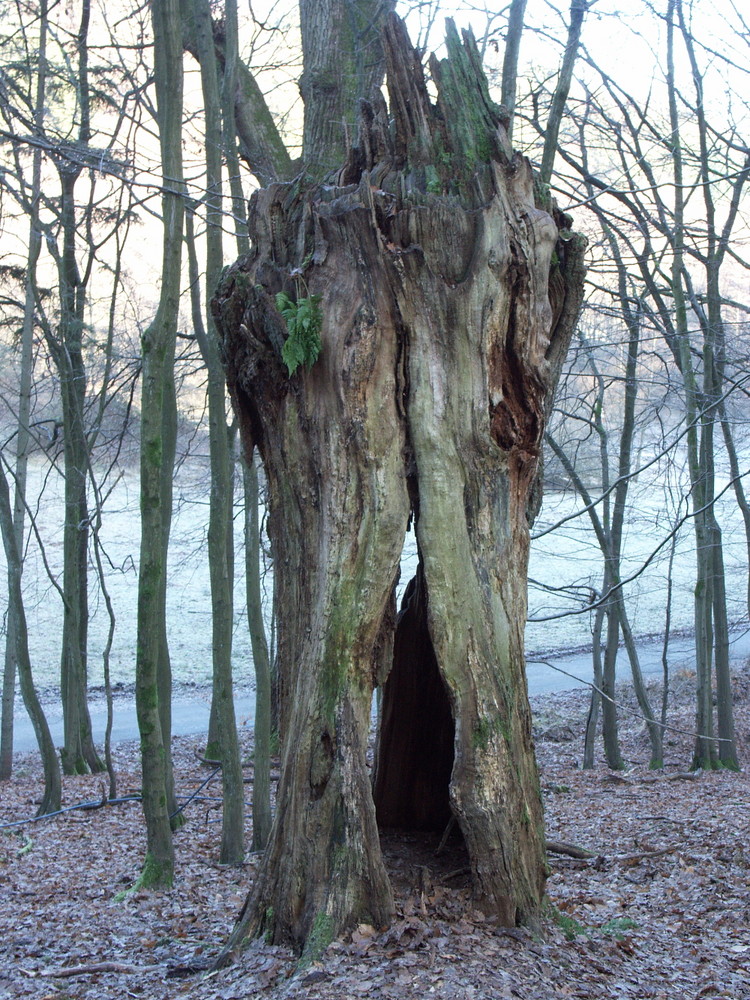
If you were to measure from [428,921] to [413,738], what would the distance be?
184cm

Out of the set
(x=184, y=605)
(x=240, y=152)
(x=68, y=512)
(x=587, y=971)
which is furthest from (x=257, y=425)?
(x=184, y=605)

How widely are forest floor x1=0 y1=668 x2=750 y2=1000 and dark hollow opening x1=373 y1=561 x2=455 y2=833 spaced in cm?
38

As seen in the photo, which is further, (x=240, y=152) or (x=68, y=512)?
(x=68, y=512)

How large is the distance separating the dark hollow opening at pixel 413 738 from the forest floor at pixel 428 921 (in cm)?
38

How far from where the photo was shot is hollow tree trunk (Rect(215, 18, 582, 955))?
394cm

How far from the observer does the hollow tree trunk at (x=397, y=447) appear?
3938 mm

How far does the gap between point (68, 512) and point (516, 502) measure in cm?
914

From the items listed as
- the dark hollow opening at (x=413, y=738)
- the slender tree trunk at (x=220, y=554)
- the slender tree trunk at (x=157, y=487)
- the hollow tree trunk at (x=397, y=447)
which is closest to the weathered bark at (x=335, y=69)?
the slender tree trunk at (x=220, y=554)

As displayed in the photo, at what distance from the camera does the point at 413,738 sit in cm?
562

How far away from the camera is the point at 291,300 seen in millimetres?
4516

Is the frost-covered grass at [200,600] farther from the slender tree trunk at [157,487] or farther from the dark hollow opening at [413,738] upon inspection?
the dark hollow opening at [413,738]

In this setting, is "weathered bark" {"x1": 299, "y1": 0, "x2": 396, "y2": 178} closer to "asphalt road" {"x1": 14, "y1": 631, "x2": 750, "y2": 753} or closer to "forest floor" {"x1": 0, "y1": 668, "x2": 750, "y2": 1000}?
"forest floor" {"x1": 0, "y1": 668, "x2": 750, "y2": 1000}

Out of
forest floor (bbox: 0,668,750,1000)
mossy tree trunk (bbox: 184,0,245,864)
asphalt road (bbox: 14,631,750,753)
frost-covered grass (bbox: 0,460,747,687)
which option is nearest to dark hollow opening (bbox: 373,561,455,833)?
forest floor (bbox: 0,668,750,1000)

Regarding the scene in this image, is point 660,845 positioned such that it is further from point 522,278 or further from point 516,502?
point 522,278
